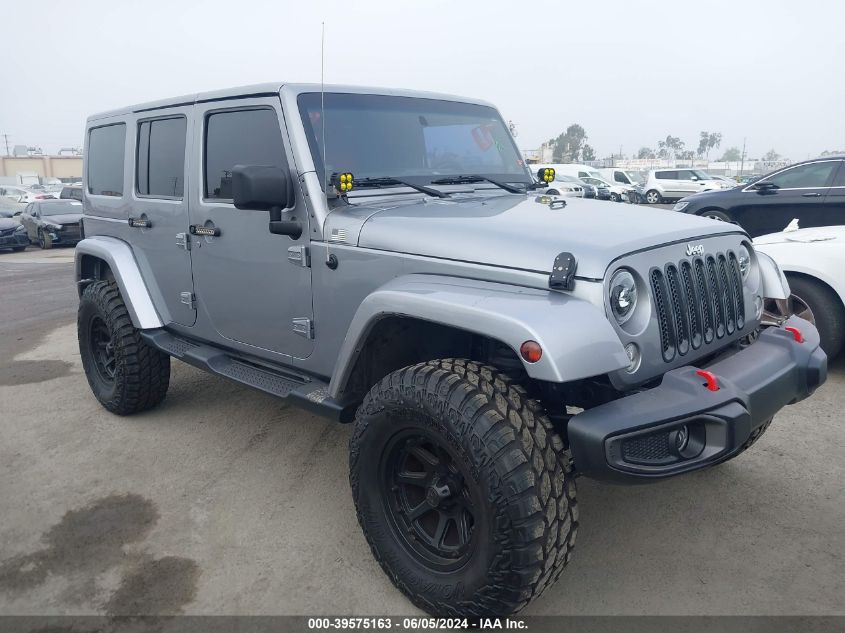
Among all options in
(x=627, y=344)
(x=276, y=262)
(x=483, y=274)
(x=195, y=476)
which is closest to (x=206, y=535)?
(x=195, y=476)

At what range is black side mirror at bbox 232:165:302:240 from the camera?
9.62 feet

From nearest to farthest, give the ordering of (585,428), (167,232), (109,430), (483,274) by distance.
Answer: (585,428) → (483,274) → (167,232) → (109,430)

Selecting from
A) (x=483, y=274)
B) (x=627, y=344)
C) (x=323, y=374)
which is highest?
(x=483, y=274)

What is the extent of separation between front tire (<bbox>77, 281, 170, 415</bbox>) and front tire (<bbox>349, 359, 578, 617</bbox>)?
7.47 feet

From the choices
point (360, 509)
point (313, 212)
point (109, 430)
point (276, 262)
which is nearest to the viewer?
point (360, 509)

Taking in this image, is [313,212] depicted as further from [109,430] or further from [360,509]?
[109,430]

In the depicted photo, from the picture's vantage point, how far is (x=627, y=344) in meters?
2.40

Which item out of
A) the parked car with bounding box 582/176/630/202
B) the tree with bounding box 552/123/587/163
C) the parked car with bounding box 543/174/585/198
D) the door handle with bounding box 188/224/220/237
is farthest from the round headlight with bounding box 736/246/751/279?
the tree with bounding box 552/123/587/163

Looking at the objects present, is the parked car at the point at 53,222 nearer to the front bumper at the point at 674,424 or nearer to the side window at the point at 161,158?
the side window at the point at 161,158

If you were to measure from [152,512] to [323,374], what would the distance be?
1.16 meters

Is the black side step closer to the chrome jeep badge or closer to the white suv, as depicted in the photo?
the chrome jeep badge

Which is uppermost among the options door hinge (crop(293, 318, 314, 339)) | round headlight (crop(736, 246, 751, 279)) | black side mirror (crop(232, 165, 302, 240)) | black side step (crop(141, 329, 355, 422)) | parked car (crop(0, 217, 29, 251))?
black side mirror (crop(232, 165, 302, 240))

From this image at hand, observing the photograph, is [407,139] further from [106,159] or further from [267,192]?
[106,159]

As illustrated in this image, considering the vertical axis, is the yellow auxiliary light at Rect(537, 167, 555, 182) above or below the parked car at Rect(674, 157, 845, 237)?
above
